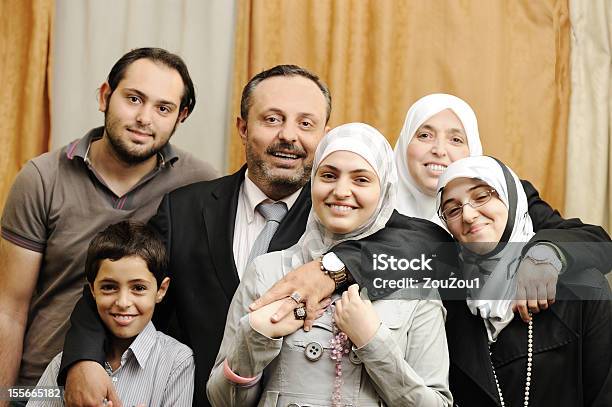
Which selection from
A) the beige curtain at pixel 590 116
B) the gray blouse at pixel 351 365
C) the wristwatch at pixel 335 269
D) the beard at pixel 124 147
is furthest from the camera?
the beige curtain at pixel 590 116

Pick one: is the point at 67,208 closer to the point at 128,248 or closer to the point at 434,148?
the point at 128,248

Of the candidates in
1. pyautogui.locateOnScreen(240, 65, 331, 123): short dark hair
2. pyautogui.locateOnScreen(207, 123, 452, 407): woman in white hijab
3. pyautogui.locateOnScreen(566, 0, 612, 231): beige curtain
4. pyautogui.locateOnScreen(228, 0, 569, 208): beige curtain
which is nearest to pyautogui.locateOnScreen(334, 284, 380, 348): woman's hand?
pyautogui.locateOnScreen(207, 123, 452, 407): woman in white hijab

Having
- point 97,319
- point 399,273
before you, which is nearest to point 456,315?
point 399,273

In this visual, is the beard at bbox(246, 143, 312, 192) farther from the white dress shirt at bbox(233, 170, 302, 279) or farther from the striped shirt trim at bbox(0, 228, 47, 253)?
the striped shirt trim at bbox(0, 228, 47, 253)

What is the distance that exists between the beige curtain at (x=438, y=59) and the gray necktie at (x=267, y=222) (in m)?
0.87

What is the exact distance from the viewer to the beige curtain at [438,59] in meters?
3.21

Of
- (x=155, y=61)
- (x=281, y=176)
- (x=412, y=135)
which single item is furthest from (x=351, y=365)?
(x=155, y=61)

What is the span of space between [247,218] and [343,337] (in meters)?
0.68

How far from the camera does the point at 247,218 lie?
2367mm

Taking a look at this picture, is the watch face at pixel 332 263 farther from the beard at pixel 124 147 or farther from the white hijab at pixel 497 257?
the beard at pixel 124 147

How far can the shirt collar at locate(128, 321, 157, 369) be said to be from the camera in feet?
6.93

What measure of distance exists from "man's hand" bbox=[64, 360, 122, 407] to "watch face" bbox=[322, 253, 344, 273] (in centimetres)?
62

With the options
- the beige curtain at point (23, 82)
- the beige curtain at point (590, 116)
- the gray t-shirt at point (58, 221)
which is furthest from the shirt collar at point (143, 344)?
the beige curtain at point (590, 116)

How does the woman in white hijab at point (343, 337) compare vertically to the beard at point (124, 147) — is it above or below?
below
